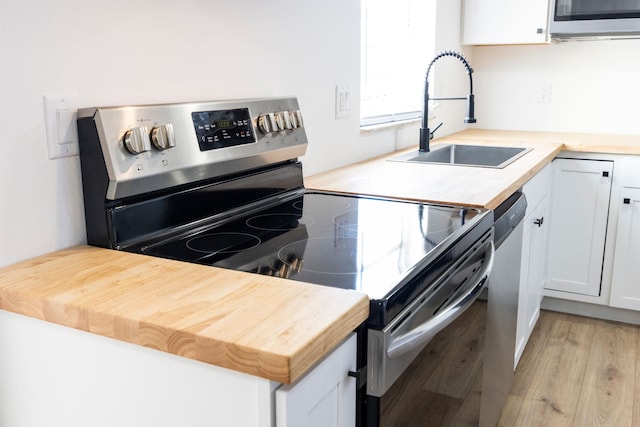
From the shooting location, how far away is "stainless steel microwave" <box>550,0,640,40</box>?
281 centimetres

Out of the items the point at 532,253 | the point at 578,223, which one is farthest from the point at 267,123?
the point at 578,223

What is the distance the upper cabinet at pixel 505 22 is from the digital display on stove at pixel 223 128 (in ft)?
7.19

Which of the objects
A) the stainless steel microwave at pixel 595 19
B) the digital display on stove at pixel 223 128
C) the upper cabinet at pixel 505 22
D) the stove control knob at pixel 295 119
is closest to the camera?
the digital display on stove at pixel 223 128

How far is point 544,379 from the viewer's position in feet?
7.84

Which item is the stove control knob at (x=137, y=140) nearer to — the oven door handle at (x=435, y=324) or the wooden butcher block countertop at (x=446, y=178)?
the oven door handle at (x=435, y=324)

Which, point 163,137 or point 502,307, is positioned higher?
point 163,137

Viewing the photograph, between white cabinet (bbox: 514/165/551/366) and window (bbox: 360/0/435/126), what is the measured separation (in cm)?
68

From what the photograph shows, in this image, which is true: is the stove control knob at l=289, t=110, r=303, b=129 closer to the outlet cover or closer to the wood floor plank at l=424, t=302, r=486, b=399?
the outlet cover

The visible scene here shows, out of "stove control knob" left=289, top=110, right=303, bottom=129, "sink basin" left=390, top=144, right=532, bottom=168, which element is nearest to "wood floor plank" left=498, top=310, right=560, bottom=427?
"sink basin" left=390, top=144, right=532, bottom=168

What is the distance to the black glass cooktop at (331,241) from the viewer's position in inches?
40.8

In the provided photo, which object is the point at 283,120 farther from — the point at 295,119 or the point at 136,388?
the point at 136,388

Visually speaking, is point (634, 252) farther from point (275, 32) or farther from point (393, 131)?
point (275, 32)

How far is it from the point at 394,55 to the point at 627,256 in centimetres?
143

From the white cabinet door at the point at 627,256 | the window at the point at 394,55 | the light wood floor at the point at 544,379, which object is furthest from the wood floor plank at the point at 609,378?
the window at the point at 394,55
